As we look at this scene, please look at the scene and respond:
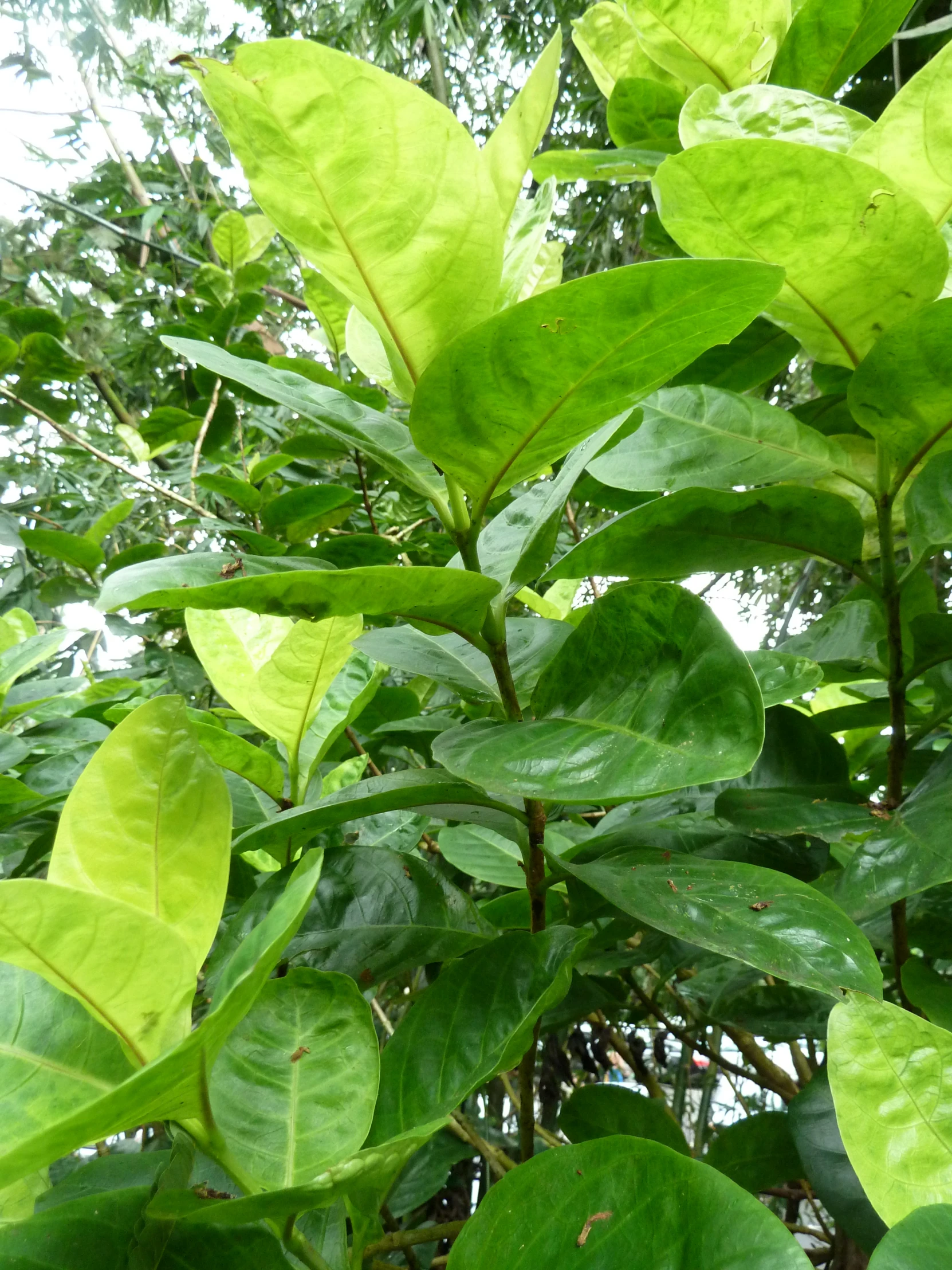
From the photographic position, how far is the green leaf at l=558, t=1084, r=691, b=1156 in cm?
56

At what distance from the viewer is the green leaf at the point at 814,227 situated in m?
0.40

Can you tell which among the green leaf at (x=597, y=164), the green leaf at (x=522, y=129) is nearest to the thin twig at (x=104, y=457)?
the green leaf at (x=597, y=164)

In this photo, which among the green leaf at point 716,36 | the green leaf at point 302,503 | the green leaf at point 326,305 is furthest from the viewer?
the green leaf at point 326,305

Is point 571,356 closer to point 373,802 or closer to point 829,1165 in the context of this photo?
point 373,802

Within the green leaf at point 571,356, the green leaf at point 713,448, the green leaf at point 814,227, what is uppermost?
the green leaf at point 814,227

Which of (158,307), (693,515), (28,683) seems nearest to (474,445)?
(693,515)

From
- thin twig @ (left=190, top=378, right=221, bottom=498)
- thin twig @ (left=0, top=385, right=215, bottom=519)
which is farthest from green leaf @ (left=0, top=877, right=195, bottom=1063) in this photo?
thin twig @ (left=190, top=378, right=221, bottom=498)

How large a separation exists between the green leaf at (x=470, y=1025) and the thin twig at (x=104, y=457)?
0.99m

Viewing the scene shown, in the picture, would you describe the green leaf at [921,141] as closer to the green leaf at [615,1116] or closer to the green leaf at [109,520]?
the green leaf at [615,1116]

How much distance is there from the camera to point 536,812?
1.49 ft

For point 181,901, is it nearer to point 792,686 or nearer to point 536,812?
point 536,812

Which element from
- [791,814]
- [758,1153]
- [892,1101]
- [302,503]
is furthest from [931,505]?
[302,503]

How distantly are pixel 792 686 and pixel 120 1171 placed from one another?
39 cm

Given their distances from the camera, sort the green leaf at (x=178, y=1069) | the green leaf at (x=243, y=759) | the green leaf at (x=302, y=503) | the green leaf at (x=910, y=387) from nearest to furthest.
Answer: the green leaf at (x=178, y=1069) → the green leaf at (x=910, y=387) → the green leaf at (x=243, y=759) → the green leaf at (x=302, y=503)
